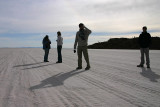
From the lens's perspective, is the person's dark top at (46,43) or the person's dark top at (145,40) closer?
the person's dark top at (145,40)

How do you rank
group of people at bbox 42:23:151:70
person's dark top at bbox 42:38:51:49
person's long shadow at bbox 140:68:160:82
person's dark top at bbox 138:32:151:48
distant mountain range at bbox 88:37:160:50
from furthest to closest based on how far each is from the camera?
distant mountain range at bbox 88:37:160:50
person's dark top at bbox 42:38:51:49
person's dark top at bbox 138:32:151:48
group of people at bbox 42:23:151:70
person's long shadow at bbox 140:68:160:82

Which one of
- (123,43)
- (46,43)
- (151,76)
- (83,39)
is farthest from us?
(123,43)

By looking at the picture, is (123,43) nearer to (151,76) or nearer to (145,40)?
(145,40)

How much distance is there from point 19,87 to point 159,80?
381 centimetres

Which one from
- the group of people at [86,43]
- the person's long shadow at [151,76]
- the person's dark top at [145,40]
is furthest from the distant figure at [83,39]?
the person's long shadow at [151,76]

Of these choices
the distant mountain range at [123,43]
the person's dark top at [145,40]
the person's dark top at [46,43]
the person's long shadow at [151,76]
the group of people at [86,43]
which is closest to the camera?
the person's long shadow at [151,76]

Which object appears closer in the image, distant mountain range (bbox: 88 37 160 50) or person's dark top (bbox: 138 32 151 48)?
person's dark top (bbox: 138 32 151 48)

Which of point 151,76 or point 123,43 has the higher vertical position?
point 123,43

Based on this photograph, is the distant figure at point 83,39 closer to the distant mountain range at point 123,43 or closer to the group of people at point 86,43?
the group of people at point 86,43

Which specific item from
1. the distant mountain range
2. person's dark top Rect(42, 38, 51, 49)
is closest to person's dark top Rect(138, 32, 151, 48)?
person's dark top Rect(42, 38, 51, 49)

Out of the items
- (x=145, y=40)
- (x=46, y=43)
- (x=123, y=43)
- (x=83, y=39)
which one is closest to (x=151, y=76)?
(x=145, y=40)

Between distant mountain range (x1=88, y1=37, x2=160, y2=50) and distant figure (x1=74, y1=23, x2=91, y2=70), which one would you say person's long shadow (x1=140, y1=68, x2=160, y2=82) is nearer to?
distant figure (x1=74, y1=23, x2=91, y2=70)

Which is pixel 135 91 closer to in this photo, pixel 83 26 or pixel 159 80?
pixel 159 80

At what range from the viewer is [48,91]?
5.50 metres
